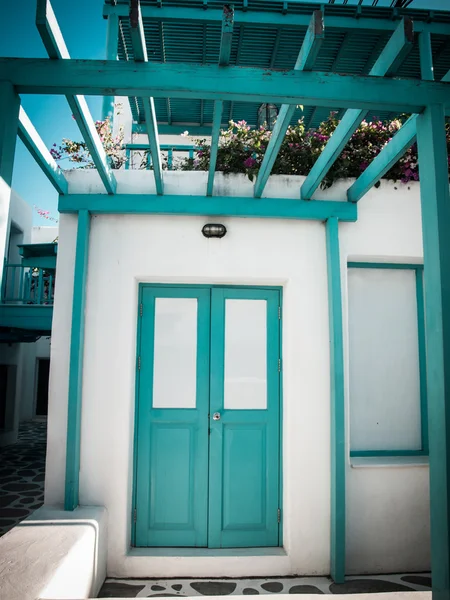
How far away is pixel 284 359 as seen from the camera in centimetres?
442

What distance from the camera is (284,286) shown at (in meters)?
4.50

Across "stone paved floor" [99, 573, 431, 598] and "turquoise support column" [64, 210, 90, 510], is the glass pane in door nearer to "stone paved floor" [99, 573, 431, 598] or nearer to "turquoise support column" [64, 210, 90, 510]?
"turquoise support column" [64, 210, 90, 510]

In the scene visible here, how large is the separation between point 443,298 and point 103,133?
415 centimetres

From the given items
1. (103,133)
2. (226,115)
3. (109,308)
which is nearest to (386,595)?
(109,308)

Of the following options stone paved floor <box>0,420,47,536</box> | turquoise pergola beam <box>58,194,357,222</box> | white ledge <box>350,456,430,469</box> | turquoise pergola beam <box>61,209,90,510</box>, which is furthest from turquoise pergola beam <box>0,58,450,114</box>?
stone paved floor <box>0,420,47,536</box>

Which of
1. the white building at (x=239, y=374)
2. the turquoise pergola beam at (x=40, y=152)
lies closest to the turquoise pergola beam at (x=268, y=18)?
the white building at (x=239, y=374)

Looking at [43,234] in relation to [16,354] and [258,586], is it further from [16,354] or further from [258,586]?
[258,586]

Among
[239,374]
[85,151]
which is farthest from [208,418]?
[85,151]

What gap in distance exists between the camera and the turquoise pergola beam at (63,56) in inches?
79.6

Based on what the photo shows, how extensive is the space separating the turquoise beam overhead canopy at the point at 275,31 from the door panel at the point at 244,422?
287cm

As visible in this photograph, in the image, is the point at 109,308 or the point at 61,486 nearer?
the point at 61,486

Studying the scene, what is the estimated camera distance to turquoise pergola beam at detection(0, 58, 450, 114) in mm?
2301

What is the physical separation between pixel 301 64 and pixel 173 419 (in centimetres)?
329

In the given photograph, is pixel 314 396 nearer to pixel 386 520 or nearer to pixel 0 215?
pixel 386 520
